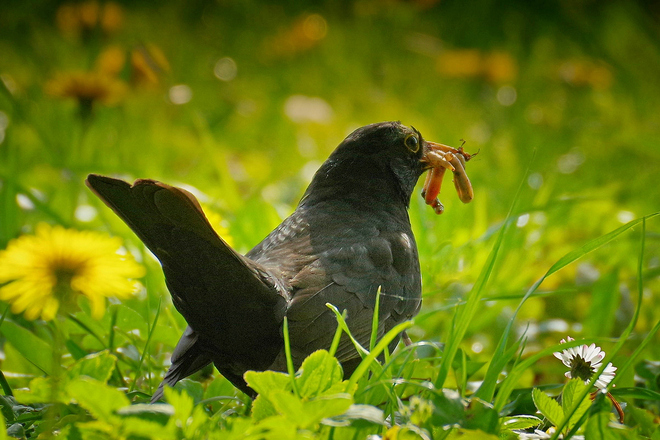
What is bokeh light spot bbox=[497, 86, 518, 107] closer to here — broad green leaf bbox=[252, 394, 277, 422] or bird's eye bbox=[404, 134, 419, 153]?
bird's eye bbox=[404, 134, 419, 153]

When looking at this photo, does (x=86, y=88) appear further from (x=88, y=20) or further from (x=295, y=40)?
(x=295, y=40)

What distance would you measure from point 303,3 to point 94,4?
3180mm

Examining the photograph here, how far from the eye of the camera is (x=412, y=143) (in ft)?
8.26

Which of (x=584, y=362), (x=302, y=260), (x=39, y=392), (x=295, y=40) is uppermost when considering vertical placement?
(x=295, y=40)

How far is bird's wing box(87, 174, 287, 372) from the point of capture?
157 cm

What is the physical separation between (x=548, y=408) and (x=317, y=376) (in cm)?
55

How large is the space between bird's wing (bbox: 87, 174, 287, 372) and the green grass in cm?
19

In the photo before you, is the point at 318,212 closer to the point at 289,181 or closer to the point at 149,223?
the point at 149,223

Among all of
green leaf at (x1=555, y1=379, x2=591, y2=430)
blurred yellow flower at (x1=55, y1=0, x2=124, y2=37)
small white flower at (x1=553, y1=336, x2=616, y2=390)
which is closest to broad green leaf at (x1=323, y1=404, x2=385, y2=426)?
green leaf at (x1=555, y1=379, x2=591, y2=430)

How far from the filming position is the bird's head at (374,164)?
2480 mm

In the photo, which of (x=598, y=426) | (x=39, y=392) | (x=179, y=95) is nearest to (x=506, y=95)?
(x=179, y=95)

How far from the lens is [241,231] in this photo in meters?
3.21

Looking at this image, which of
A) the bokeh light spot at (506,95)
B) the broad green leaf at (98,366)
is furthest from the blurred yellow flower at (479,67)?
the broad green leaf at (98,366)

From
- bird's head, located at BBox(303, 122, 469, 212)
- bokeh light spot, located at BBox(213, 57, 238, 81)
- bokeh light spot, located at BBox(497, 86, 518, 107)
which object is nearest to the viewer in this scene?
bird's head, located at BBox(303, 122, 469, 212)
